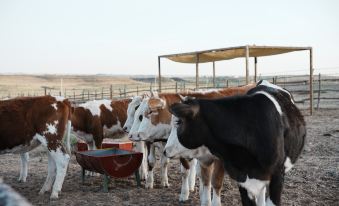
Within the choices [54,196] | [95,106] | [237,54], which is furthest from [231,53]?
[54,196]

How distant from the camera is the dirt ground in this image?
235 inches

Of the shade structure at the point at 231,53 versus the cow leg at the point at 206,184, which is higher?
the shade structure at the point at 231,53

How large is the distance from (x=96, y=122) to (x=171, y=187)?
9.03 feet

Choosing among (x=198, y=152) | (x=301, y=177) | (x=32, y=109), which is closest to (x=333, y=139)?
Result: (x=301, y=177)

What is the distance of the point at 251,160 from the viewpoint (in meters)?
3.73

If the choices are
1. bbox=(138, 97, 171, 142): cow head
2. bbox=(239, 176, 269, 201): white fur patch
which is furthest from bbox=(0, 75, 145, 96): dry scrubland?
bbox=(239, 176, 269, 201): white fur patch

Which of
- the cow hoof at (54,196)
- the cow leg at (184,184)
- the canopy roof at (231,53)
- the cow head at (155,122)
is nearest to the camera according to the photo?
the cow head at (155,122)

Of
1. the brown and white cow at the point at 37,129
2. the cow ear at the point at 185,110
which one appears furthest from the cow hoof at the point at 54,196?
the cow ear at the point at 185,110

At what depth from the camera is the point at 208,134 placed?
387cm

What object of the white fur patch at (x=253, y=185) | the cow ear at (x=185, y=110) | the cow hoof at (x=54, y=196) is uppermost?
the cow ear at (x=185, y=110)

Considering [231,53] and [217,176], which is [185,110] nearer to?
[217,176]

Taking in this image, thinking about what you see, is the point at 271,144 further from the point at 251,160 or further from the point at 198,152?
the point at 198,152

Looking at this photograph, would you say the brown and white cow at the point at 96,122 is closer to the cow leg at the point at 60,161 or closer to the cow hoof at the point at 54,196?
the cow leg at the point at 60,161

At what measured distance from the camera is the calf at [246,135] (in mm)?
3705
